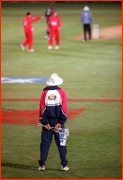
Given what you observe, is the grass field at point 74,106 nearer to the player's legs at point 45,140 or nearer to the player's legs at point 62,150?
the player's legs at point 62,150

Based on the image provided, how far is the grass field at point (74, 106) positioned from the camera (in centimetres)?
835

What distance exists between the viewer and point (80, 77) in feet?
58.2

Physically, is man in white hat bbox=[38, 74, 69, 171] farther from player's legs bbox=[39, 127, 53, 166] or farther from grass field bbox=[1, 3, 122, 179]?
grass field bbox=[1, 3, 122, 179]

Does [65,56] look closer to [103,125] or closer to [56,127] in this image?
[103,125]

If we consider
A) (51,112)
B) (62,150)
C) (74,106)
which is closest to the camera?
(51,112)

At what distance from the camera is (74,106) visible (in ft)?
43.7

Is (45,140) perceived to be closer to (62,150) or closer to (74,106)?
(62,150)

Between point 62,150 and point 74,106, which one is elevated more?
point 74,106

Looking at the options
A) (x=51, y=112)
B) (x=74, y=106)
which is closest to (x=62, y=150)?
(x=51, y=112)

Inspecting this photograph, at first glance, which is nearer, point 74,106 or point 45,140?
point 45,140

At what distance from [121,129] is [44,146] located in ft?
11.6

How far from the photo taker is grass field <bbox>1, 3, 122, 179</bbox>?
8352mm

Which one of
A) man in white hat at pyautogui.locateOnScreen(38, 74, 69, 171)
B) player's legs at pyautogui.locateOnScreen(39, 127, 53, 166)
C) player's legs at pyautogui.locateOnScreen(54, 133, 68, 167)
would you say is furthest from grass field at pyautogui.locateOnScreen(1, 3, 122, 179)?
man in white hat at pyautogui.locateOnScreen(38, 74, 69, 171)

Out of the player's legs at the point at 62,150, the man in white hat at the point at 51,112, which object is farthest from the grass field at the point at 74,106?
the man in white hat at the point at 51,112
